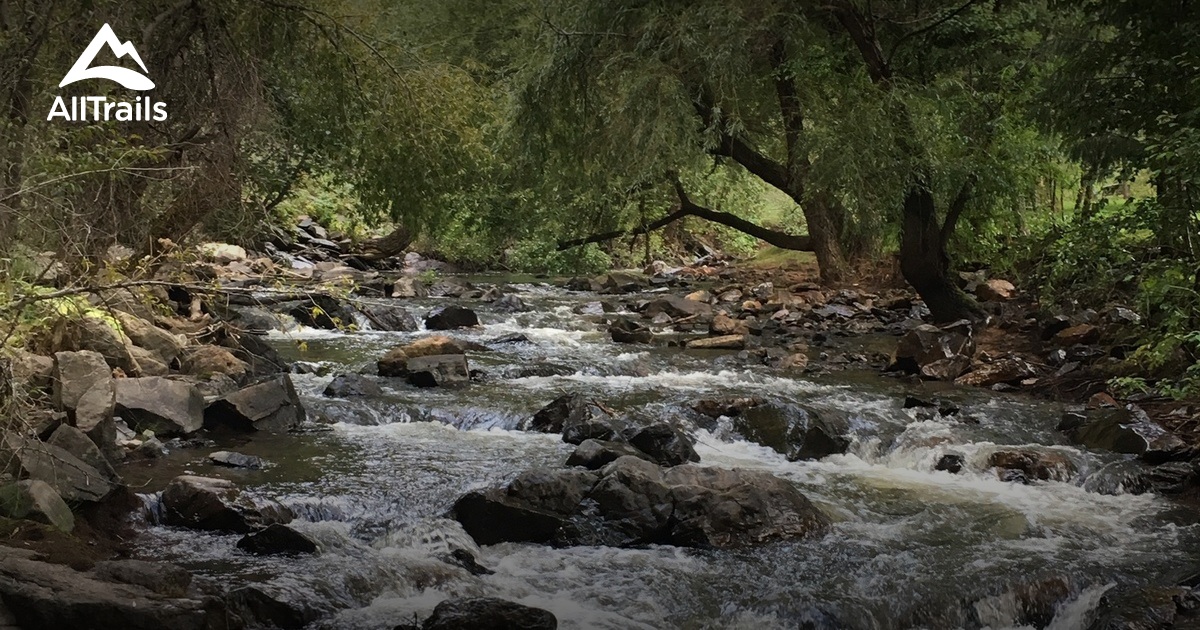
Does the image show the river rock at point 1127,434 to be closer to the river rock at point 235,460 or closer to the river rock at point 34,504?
the river rock at point 235,460

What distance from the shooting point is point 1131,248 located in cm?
1025

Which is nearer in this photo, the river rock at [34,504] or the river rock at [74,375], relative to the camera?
the river rock at [34,504]

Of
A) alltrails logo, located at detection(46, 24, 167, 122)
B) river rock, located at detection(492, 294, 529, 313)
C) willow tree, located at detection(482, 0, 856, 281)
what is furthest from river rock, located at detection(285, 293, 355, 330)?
alltrails logo, located at detection(46, 24, 167, 122)

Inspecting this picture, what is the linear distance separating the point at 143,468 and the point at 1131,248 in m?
9.60

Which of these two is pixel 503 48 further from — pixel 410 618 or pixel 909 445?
pixel 410 618

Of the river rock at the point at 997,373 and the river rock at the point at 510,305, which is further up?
the river rock at the point at 510,305

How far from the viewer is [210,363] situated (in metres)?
10.2

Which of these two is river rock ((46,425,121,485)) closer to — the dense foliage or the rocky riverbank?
the rocky riverbank

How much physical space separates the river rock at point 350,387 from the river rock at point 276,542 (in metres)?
4.34

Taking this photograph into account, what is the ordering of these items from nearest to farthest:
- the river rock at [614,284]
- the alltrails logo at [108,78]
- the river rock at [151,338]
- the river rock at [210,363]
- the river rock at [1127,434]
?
the alltrails logo at [108,78]
the river rock at [1127,434]
the river rock at [151,338]
the river rock at [210,363]
the river rock at [614,284]

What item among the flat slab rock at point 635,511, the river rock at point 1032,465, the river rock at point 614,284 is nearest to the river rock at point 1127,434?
the river rock at point 1032,465

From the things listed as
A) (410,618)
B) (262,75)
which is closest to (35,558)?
(410,618)

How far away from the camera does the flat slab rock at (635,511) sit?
6488 mm

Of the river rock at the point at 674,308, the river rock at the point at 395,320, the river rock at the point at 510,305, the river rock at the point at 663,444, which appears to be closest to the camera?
the river rock at the point at 663,444
